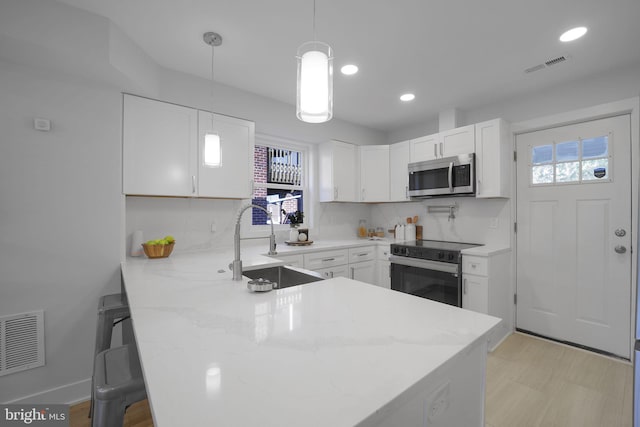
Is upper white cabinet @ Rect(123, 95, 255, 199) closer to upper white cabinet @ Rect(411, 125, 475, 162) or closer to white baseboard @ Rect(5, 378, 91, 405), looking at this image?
white baseboard @ Rect(5, 378, 91, 405)

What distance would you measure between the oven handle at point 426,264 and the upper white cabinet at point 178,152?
6.07 ft

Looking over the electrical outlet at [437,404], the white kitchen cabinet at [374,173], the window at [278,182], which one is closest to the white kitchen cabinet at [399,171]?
the white kitchen cabinet at [374,173]

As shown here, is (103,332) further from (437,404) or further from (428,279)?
(428,279)

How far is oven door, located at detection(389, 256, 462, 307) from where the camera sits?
110 inches

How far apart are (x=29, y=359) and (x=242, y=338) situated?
2.05 metres

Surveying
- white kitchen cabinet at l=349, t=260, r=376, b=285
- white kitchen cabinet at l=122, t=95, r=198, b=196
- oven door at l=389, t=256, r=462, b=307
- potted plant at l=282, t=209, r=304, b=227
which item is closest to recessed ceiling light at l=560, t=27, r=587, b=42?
oven door at l=389, t=256, r=462, b=307

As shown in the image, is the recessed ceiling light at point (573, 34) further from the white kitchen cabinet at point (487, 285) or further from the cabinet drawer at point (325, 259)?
the cabinet drawer at point (325, 259)

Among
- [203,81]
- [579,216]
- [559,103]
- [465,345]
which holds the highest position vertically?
[203,81]

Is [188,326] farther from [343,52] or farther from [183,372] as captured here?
[343,52]

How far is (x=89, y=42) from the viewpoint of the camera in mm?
1794

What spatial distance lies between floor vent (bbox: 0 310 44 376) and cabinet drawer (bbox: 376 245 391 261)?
317 centimetres

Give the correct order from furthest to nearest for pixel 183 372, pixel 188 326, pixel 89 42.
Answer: pixel 89 42 < pixel 188 326 < pixel 183 372

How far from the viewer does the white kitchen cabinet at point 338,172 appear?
3.74 m

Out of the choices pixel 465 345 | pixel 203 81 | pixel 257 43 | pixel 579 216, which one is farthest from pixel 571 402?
pixel 203 81
